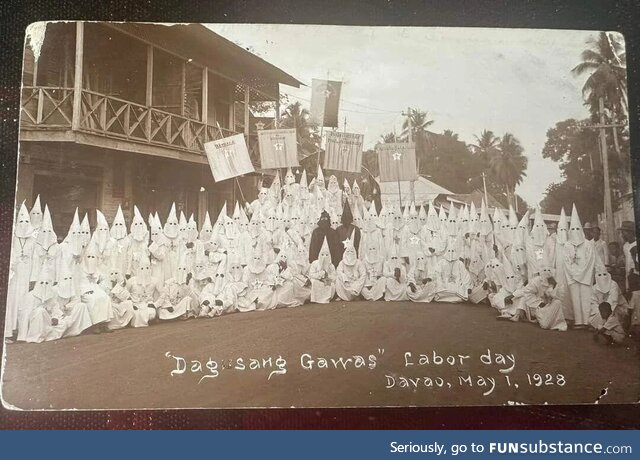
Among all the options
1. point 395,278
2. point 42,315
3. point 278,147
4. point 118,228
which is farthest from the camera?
point 278,147

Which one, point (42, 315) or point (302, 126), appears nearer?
point (42, 315)

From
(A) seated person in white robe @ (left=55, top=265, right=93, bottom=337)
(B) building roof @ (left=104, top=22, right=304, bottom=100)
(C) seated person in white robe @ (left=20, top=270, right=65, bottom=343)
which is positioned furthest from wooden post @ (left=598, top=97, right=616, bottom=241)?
(C) seated person in white robe @ (left=20, top=270, right=65, bottom=343)

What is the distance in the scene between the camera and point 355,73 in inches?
103

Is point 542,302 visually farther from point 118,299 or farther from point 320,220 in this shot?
point 118,299

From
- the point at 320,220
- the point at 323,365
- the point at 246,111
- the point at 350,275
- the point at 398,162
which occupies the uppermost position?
the point at 246,111

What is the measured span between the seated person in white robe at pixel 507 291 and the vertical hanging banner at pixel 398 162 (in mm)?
799

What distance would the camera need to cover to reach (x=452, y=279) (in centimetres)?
254

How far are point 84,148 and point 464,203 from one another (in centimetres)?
235

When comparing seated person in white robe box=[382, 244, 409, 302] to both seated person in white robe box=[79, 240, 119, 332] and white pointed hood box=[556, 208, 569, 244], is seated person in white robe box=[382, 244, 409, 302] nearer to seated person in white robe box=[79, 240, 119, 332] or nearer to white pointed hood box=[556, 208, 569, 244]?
white pointed hood box=[556, 208, 569, 244]

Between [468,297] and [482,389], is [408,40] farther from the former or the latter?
[482,389]

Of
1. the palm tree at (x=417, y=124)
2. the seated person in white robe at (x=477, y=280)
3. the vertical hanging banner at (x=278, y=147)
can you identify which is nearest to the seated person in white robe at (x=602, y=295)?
the seated person in white robe at (x=477, y=280)

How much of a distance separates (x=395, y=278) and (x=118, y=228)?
1.73 meters

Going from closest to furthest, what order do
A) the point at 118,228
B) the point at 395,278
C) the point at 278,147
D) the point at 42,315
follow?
1. the point at 42,315
2. the point at 118,228
3. the point at 395,278
4. the point at 278,147

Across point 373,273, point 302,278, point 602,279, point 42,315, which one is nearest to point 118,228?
point 42,315
